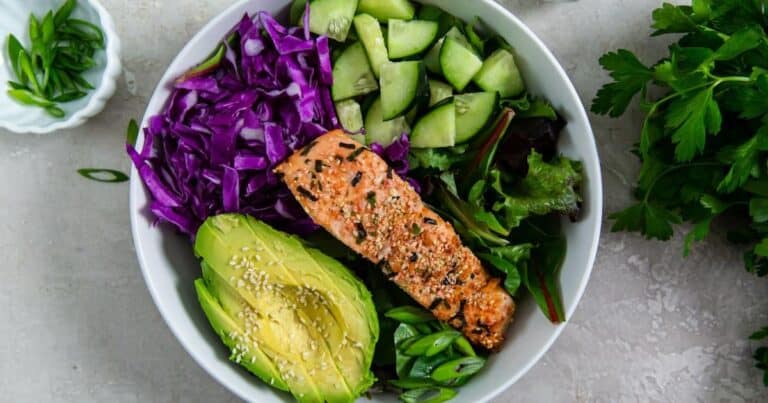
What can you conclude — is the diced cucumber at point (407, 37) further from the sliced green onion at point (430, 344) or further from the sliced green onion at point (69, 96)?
the sliced green onion at point (69, 96)

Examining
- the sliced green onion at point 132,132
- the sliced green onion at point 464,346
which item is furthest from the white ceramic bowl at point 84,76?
the sliced green onion at point 464,346

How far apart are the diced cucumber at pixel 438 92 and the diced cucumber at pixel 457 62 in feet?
0.10

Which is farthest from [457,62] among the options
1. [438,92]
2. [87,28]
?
[87,28]

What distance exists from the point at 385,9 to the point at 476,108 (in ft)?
1.13

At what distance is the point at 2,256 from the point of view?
7.86 feet

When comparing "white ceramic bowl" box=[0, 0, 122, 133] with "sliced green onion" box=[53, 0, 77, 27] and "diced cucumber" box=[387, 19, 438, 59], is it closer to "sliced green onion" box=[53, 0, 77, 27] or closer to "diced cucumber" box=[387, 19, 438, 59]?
"sliced green onion" box=[53, 0, 77, 27]

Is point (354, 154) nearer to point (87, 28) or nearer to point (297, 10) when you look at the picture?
point (297, 10)

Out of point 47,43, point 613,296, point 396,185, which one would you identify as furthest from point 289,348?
point 47,43

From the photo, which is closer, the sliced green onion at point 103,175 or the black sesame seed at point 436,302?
the black sesame seed at point 436,302

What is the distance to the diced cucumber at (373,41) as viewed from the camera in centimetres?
207

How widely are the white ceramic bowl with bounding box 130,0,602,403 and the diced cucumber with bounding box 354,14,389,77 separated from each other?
20 centimetres

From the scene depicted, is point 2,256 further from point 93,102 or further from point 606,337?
point 606,337

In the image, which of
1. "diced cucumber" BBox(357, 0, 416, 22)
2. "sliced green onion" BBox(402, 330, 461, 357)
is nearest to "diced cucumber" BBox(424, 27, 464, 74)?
"diced cucumber" BBox(357, 0, 416, 22)

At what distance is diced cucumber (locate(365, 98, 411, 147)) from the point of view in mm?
2109
